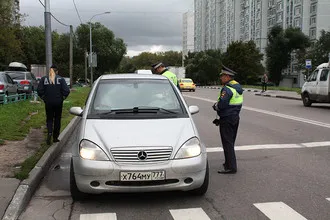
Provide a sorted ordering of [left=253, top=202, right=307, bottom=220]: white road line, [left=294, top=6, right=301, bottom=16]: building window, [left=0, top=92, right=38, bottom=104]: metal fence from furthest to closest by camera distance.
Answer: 1. [left=294, top=6, right=301, bottom=16]: building window
2. [left=0, top=92, right=38, bottom=104]: metal fence
3. [left=253, top=202, right=307, bottom=220]: white road line

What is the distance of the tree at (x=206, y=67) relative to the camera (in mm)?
89188

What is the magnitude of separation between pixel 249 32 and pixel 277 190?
93.2 meters

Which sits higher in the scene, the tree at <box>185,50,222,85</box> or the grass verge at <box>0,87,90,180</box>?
the tree at <box>185,50,222,85</box>

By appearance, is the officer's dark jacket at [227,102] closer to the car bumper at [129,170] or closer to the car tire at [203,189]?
the car tire at [203,189]

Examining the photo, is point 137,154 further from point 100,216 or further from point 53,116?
point 53,116

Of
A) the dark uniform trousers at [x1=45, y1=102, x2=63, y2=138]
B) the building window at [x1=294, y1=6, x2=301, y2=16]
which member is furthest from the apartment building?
the dark uniform trousers at [x1=45, y1=102, x2=63, y2=138]

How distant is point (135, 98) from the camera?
5922 mm

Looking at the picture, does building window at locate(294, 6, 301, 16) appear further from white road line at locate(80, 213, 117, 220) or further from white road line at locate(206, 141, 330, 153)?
white road line at locate(80, 213, 117, 220)

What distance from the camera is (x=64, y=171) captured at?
22.5ft

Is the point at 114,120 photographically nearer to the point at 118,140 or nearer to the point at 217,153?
the point at 118,140

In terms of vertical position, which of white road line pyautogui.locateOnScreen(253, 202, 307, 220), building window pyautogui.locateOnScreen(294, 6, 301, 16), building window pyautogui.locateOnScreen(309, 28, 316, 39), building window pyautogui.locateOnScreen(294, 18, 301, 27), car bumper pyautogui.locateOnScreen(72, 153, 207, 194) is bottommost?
white road line pyautogui.locateOnScreen(253, 202, 307, 220)

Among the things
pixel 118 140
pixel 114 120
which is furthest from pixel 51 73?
pixel 118 140

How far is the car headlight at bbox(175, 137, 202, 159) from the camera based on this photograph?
15.9 feet

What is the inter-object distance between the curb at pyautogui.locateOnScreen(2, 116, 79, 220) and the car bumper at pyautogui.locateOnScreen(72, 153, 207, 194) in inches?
28.4
